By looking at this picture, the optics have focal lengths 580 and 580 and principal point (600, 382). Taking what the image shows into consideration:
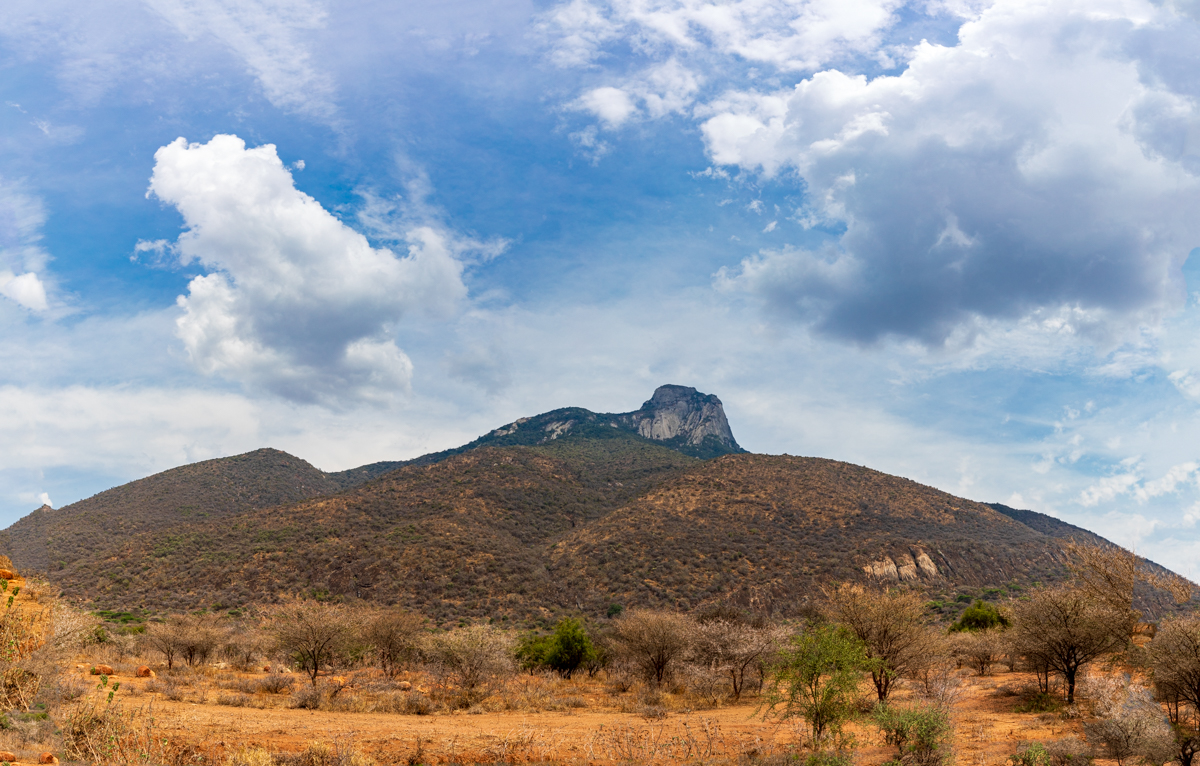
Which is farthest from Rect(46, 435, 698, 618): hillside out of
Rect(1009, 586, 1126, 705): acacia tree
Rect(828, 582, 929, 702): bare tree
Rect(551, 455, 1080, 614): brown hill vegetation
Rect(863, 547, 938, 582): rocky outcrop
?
Rect(1009, 586, 1126, 705): acacia tree

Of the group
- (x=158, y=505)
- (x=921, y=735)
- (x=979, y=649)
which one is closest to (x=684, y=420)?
(x=158, y=505)

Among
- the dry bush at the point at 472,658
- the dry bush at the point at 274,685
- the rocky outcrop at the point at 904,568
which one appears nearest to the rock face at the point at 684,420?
the rocky outcrop at the point at 904,568

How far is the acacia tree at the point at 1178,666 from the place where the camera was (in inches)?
614

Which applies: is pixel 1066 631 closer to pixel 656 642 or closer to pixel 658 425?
pixel 656 642

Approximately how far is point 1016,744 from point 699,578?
3700cm

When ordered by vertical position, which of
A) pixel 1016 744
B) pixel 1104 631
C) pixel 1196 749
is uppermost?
pixel 1104 631

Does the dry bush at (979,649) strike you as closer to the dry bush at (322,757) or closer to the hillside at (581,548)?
the hillside at (581,548)

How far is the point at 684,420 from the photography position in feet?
515

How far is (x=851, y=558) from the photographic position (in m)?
55.8

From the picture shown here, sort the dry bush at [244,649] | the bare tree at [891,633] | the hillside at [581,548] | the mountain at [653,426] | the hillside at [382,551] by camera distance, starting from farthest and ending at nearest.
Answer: the mountain at [653,426]
the hillside at [581,548]
the hillside at [382,551]
the dry bush at [244,649]
the bare tree at [891,633]

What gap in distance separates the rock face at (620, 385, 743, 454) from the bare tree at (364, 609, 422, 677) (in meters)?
119

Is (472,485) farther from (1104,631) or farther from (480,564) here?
(1104,631)

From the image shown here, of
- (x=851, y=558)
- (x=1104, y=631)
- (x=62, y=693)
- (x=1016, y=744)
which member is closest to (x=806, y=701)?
(x=1016, y=744)

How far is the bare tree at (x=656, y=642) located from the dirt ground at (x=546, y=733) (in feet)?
17.2
